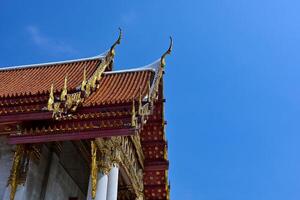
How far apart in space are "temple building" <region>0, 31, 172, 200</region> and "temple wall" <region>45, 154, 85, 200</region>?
2 centimetres

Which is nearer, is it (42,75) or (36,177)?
(36,177)

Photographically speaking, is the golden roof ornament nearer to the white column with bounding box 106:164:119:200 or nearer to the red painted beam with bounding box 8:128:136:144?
the red painted beam with bounding box 8:128:136:144

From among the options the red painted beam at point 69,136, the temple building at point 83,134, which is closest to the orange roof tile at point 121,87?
the temple building at point 83,134

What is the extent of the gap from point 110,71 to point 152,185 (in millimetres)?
3843

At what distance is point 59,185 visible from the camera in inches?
506

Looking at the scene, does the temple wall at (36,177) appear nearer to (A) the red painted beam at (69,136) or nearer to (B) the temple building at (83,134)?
(B) the temple building at (83,134)

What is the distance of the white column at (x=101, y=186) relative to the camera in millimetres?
11094

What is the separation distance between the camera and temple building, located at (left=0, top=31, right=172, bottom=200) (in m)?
11.2

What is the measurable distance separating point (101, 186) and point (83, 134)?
4.01 feet

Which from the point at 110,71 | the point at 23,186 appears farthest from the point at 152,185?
the point at 23,186

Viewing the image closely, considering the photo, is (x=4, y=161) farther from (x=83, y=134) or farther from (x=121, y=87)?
(x=121, y=87)

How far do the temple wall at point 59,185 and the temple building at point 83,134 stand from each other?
0.08 ft

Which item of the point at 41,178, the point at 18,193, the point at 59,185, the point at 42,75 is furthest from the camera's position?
the point at 42,75

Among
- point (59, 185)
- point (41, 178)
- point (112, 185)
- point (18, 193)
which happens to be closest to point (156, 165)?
point (59, 185)
